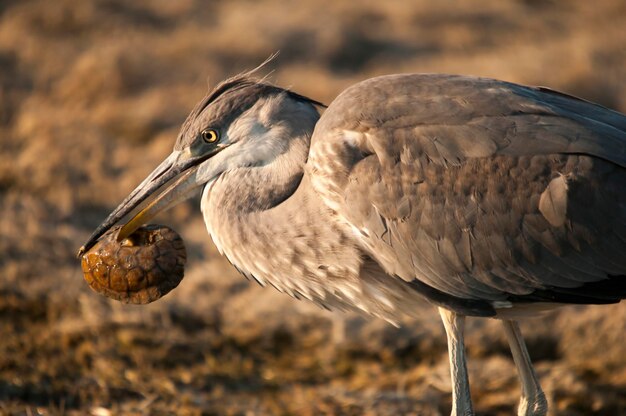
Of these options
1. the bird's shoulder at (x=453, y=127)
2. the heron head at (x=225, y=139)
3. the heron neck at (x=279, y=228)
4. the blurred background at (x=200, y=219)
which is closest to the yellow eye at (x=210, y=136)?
the heron head at (x=225, y=139)

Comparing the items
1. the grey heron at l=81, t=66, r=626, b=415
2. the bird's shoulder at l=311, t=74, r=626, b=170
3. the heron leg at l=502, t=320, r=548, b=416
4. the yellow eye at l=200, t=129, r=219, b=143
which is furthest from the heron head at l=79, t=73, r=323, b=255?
the heron leg at l=502, t=320, r=548, b=416

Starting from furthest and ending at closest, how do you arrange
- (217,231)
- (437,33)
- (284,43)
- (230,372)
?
(437,33) → (284,43) → (230,372) → (217,231)

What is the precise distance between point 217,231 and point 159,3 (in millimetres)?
7836

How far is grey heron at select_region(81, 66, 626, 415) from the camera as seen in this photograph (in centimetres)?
422

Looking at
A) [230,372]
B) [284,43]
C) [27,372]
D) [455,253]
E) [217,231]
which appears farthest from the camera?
[284,43]

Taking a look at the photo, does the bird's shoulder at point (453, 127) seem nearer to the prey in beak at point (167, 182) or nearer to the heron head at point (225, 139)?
the heron head at point (225, 139)

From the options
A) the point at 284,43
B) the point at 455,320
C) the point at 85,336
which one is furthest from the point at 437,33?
the point at 455,320

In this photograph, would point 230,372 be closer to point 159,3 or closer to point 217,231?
point 217,231

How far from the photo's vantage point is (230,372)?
5.92 m

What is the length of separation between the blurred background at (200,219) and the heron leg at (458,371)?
2.88 ft

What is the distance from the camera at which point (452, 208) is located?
4246 millimetres

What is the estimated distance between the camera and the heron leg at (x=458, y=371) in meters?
4.42

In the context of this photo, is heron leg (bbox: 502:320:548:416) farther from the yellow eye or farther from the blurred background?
the yellow eye

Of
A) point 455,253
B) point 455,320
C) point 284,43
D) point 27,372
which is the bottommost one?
point 27,372
